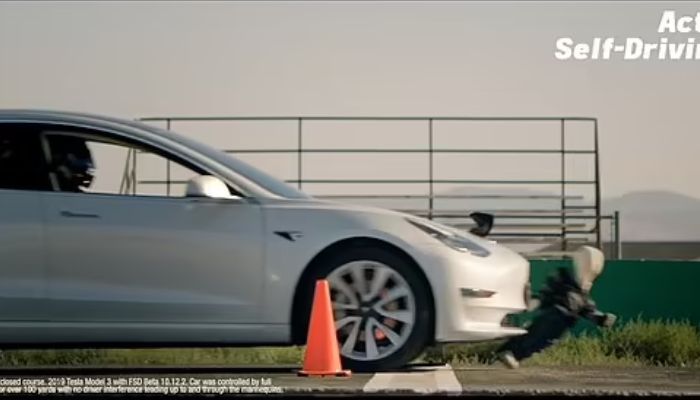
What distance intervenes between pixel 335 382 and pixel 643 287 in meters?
1.38

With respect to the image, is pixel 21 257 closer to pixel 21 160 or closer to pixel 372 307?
pixel 21 160

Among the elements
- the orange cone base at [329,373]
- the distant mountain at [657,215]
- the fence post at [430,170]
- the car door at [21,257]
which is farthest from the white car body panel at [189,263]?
the distant mountain at [657,215]

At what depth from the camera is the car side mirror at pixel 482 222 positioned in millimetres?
7090

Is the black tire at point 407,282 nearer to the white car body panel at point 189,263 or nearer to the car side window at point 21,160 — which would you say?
the white car body panel at point 189,263

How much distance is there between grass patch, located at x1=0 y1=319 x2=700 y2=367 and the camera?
7.09m

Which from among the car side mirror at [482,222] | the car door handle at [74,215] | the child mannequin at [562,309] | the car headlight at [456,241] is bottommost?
the child mannequin at [562,309]

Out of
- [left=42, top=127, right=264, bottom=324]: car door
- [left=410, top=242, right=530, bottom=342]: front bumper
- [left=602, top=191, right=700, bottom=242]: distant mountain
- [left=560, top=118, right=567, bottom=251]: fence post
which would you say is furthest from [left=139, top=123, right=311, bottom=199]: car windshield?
[left=602, top=191, right=700, bottom=242]: distant mountain

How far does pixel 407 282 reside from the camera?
713 centimetres

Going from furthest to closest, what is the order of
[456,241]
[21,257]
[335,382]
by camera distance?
[456,241], [21,257], [335,382]

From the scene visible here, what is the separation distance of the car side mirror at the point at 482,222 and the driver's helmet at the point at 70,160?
1.63 metres

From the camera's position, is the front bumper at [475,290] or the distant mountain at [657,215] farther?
the front bumper at [475,290]

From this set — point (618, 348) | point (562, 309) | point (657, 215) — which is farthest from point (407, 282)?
point (657, 215)

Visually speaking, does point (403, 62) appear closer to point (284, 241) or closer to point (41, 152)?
point (284, 241)

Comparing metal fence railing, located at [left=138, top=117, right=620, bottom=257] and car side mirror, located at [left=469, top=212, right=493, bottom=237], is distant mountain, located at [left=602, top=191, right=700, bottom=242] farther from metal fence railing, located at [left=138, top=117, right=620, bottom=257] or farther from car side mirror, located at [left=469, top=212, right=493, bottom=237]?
car side mirror, located at [left=469, top=212, right=493, bottom=237]
